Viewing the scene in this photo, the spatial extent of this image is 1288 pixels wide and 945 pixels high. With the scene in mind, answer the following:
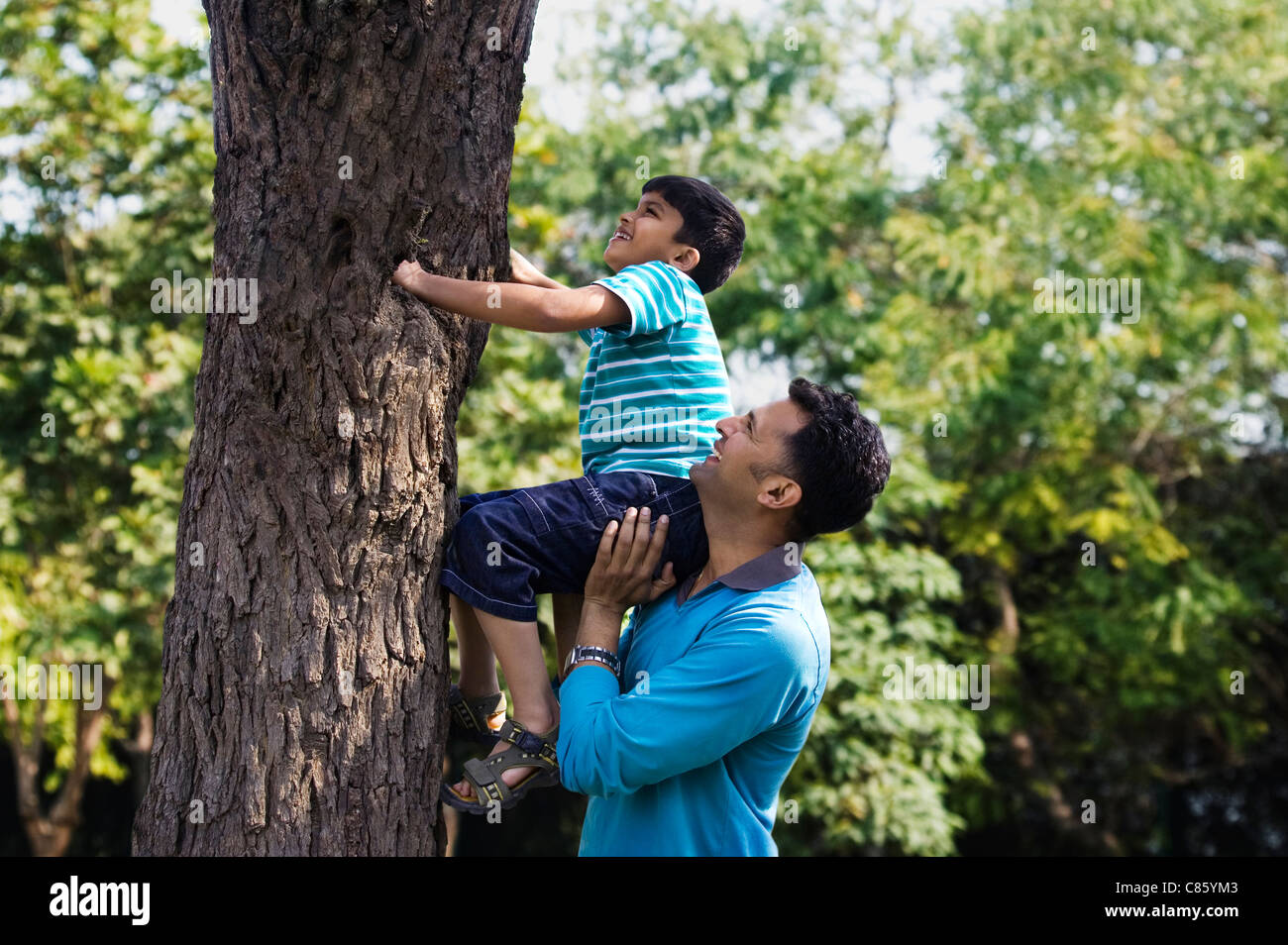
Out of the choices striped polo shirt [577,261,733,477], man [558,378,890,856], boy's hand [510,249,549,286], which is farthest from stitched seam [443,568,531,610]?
boy's hand [510,249,549,286]

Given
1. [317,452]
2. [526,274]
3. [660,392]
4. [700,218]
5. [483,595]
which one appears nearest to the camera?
[317,452]

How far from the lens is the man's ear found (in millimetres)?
2344

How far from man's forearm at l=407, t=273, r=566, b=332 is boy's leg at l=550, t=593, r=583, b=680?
62 centimetres

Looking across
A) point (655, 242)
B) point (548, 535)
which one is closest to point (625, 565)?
point (548, 535)

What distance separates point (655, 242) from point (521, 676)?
38.6 inches

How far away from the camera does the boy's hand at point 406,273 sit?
7.52 ft

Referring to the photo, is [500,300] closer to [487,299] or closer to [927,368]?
[487,299]

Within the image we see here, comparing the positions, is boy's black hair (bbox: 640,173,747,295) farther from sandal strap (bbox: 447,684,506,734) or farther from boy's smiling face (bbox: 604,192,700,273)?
sandal strap (bbox: 447,684,506,734)

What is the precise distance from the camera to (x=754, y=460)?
7.73 ft

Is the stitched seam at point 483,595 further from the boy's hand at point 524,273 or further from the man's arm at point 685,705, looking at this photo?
the boy's hand at point 524,273

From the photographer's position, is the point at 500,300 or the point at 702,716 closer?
the point at 702,716

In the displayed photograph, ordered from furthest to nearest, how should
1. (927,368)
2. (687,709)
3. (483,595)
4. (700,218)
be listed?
(927,368)
(700,218)
(483,595)
(687,709)

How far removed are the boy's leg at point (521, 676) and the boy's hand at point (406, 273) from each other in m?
0.62
